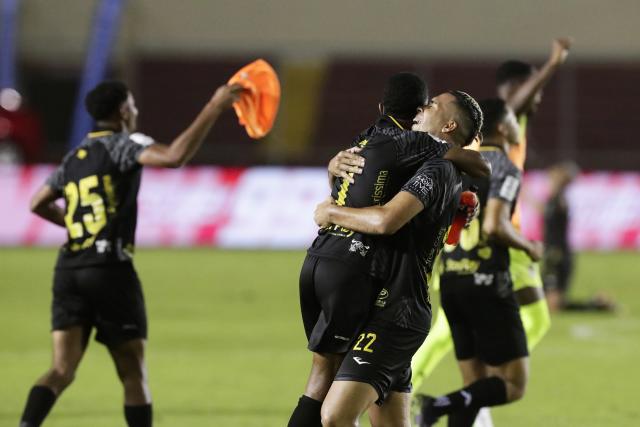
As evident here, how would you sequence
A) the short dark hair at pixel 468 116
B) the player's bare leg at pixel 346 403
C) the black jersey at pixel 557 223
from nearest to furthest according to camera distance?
the player's bare leg at pixel 346 403 < the short dark hair at pixel 468 116 < the black jersey at pixel 557 223

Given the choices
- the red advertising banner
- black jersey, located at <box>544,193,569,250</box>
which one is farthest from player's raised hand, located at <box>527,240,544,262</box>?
the red advertising banner

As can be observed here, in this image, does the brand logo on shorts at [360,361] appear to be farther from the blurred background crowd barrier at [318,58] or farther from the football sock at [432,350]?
the blurred background crowd barrier at [318,58]

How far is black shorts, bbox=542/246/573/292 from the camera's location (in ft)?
51.9

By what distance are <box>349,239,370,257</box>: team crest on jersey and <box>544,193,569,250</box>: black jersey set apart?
1085 cm

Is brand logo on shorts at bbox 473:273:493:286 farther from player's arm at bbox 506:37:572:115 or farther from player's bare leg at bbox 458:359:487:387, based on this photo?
player's arm at bbox 506:37:572:115

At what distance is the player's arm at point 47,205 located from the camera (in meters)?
7.80

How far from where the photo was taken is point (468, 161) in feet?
19.6

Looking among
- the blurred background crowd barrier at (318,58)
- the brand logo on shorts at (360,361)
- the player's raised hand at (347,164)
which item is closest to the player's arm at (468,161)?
the player's raised hand at (347,164)

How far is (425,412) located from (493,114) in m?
1.83

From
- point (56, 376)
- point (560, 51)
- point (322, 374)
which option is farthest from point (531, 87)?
point (56, 376)

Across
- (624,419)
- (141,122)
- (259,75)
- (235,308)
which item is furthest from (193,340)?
(141,122)

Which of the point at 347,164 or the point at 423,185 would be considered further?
the point at 347,164

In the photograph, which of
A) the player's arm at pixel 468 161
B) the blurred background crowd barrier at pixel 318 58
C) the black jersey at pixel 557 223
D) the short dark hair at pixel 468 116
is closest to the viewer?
the player's arm at pixel 468 161

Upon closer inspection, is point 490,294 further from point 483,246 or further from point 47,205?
point 47,205
